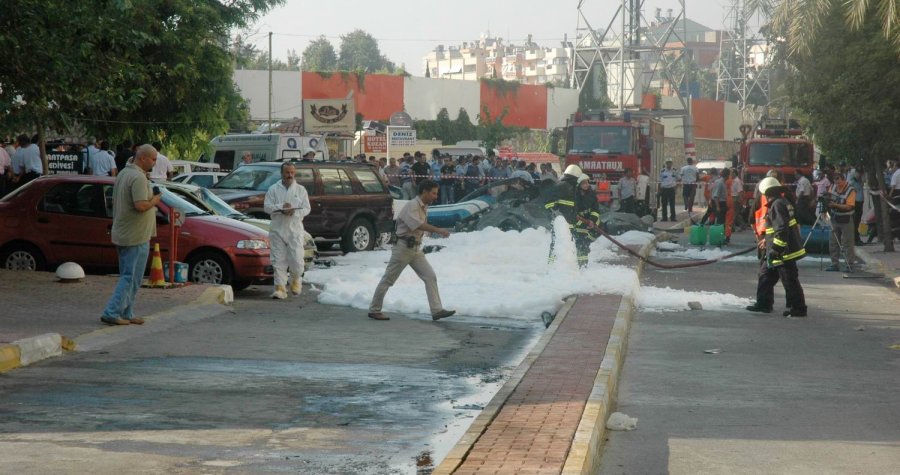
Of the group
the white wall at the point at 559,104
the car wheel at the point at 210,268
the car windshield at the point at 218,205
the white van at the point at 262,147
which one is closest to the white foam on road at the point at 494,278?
the car wheel at the point at 210,268

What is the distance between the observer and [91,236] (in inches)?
665

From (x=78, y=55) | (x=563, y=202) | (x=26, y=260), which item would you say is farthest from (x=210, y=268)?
(x=563, y=202)

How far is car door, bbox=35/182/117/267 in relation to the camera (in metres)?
16.9

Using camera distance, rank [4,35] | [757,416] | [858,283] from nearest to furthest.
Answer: [757,416] < [4,35] < [858,283]

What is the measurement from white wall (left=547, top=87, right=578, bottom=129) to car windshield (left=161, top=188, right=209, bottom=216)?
55.5m

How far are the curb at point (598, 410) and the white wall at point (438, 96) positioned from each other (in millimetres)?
51289

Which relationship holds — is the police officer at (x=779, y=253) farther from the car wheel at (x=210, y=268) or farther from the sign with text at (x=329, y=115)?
the sign with text at (x=329, y=115)

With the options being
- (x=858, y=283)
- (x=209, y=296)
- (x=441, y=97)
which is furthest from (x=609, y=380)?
(x=441, y=97)

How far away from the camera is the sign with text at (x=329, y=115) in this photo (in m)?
40.6

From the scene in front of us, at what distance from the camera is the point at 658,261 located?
25125mm

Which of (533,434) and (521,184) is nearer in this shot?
(533,434)

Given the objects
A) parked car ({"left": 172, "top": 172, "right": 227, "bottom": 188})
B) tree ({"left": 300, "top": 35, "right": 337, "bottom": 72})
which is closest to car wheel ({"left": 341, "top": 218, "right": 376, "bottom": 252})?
parked car ({"left": 172, "top": 172, "right": 227, "bottom": 188})

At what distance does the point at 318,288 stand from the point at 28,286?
13.8 ft

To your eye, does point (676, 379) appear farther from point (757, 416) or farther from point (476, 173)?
point (476, 173)
